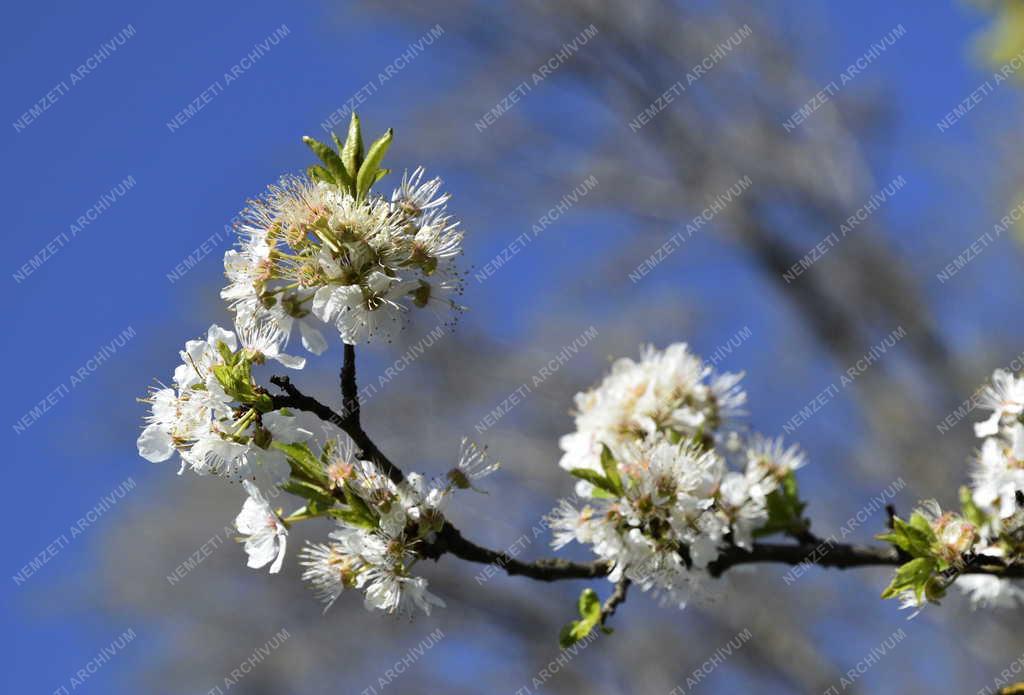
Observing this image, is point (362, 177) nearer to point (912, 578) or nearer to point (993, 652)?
point (912, 578)

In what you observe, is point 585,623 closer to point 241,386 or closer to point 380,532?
point 380,532

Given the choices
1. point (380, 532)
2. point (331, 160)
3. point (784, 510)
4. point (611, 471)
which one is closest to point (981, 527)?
point (784, 510)

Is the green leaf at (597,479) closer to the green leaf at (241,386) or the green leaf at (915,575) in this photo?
the green leaf at (915,575)

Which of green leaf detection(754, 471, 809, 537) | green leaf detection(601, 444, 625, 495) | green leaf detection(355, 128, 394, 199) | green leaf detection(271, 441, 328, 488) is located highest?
green leaf detection(355, 128, 394, 199)

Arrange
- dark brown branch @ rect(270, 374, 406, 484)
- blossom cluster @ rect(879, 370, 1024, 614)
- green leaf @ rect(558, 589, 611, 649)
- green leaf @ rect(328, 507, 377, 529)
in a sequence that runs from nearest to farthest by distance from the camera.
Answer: dark brown branch @ rect(270, 374, 406, 484), green leaf @ rect(328, 507, 377, 529), blossom cluster @ rect(879, 370, 1024, 614), green leaf @ rect(558, 589, 611, 649)

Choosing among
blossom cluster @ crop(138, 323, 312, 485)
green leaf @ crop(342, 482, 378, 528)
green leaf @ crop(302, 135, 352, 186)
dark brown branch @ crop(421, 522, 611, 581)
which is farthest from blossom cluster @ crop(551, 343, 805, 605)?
green leaf @ crop(302, 135, 352, 186)

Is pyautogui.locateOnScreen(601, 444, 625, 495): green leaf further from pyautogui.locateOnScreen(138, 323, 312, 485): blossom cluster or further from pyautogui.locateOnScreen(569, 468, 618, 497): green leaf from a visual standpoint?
pyautogui.locateOnScreen(138, 323, 312, 485): blossom cluster
